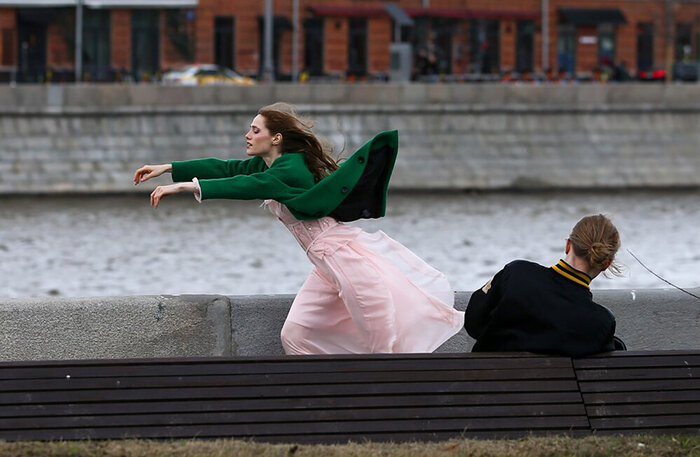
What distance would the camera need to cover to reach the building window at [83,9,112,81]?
141ft

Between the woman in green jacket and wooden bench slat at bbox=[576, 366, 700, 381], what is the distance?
98 cm

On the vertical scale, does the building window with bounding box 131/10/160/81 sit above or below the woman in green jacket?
above

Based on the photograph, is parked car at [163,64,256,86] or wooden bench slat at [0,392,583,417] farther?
parked car at [163,64,256,86]

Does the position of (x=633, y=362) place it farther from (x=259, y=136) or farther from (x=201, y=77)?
(x=201, y=77)

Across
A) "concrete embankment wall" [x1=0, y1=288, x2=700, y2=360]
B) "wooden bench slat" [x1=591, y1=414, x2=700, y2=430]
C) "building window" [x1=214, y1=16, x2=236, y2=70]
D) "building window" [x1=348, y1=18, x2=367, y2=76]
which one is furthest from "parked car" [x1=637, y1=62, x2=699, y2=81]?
"wooden bench slat" [x1=591, y1=414, x2=700, y2=430]

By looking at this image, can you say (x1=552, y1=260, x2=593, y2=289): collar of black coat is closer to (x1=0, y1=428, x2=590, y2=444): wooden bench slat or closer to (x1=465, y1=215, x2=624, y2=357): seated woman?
(x1=465, y1=215, x2=624, y2=357): seated woman

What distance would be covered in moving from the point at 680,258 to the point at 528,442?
A: 58.6 feet

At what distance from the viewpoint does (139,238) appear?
76.8 feet


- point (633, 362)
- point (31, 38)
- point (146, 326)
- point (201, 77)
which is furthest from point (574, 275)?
point (31, 38)

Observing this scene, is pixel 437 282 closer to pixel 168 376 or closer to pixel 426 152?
pixel 168 376

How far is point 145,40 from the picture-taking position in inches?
1699

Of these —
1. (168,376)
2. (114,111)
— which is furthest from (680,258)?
(168,376)

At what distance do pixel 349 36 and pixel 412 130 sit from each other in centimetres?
1693

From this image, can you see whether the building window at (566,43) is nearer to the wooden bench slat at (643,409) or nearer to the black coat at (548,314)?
the black coat at (548,314)
